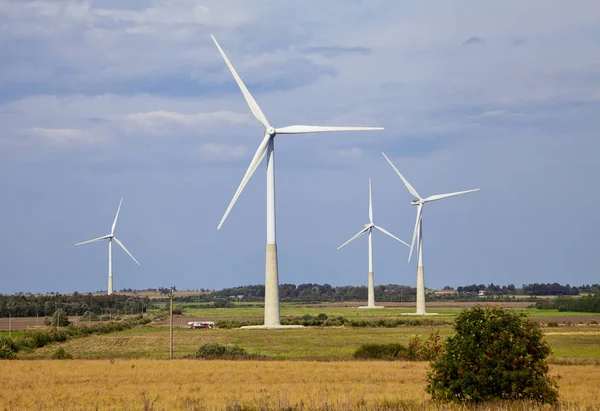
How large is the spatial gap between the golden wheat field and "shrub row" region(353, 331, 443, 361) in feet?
13.5

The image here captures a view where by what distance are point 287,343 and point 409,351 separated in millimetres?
24499

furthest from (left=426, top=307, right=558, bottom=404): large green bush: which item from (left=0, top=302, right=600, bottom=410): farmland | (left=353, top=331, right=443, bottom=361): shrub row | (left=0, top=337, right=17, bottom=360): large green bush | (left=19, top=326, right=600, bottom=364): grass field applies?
(left=0, top=337, right=17, bottom=360): large green bush

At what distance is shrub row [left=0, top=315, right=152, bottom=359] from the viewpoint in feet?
233

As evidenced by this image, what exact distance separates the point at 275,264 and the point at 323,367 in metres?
50.1

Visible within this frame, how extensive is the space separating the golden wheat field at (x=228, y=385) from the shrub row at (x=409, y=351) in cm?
412

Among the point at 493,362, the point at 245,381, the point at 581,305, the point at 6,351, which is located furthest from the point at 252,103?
the point at 581,305

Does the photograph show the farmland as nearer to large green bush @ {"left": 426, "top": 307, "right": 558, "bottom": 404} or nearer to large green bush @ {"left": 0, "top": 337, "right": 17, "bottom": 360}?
large green bush @ {"left": 426, "top": 307, "right": 558, "bottom": 404}

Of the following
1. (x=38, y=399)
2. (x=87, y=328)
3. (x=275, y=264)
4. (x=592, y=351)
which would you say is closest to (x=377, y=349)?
(x=592, y=351)

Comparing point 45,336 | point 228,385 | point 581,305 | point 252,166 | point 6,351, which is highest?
point 252,166

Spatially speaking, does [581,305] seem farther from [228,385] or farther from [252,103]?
[228,385]

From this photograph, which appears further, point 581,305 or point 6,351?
point 581,305

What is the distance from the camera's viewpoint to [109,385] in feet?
139

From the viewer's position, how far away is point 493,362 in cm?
2959

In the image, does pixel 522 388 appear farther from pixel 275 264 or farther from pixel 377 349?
pixel 275 264
